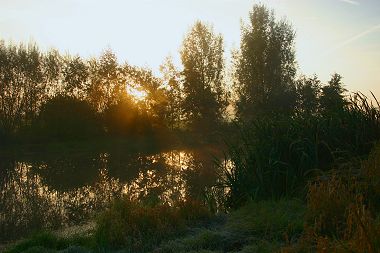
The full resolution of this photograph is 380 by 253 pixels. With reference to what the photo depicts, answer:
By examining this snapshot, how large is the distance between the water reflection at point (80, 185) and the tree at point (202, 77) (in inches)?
654

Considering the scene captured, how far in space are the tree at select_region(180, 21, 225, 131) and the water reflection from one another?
1662cm

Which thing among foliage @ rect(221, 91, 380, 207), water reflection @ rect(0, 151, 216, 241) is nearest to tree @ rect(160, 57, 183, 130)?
water reflection @ rect(0, 151, 216, 241)

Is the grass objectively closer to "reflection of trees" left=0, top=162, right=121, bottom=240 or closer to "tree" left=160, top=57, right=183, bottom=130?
"reflection of trees" left=0, top=162, right=121, bottom=240

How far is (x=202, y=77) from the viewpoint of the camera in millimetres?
49188

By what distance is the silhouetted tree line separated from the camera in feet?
139

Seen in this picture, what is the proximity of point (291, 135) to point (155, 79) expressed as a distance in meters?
40.1

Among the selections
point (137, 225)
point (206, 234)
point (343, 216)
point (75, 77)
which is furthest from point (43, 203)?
point (75, 77)

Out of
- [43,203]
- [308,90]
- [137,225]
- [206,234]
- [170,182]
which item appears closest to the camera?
[206,234]

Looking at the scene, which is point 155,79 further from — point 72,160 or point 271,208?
point 271,208

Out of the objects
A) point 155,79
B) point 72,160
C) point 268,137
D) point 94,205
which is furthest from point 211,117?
point 268,137

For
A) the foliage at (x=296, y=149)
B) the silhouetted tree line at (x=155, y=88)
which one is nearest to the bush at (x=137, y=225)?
the foliage at (x=296, y=149)

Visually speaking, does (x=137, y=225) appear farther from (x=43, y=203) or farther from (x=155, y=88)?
(x=155, y=88)

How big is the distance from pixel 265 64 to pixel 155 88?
13.4 meters

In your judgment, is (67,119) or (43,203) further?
(67,119)
